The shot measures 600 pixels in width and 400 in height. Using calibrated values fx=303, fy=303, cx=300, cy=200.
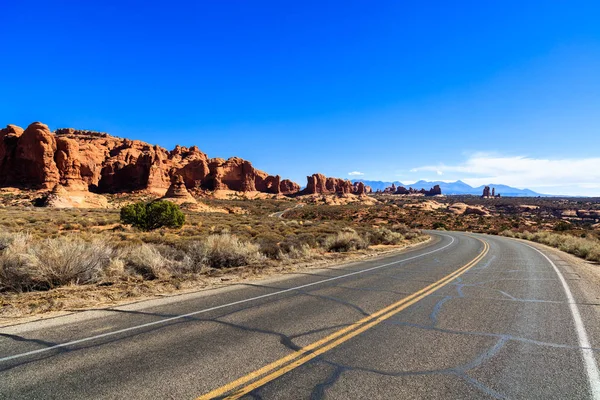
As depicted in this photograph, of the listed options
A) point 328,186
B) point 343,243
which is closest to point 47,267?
point 343,243

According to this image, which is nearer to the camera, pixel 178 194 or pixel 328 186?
pixel 178 194

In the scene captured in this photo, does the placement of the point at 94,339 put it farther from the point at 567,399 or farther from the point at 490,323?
the point at 490,323

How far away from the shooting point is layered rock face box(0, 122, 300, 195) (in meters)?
70.2

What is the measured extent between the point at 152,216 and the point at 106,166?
81.5 metres

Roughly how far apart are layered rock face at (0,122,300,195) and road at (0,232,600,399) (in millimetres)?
64779

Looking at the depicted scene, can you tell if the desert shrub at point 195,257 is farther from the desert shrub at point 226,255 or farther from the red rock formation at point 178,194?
the red rock formation at point 178,194

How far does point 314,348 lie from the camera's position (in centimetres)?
465

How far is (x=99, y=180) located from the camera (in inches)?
3538

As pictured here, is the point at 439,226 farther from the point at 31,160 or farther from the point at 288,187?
the point at 288,187

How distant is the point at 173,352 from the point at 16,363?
192cm

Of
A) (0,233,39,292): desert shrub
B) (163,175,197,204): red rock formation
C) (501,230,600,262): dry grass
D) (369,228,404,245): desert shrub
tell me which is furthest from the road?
(163,175,197,204): red rock formation

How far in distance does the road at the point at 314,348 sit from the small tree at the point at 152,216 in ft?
65.8

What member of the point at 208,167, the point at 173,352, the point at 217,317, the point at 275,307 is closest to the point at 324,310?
the point at 275,307

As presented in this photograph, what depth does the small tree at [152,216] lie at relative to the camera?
83.4 feet
